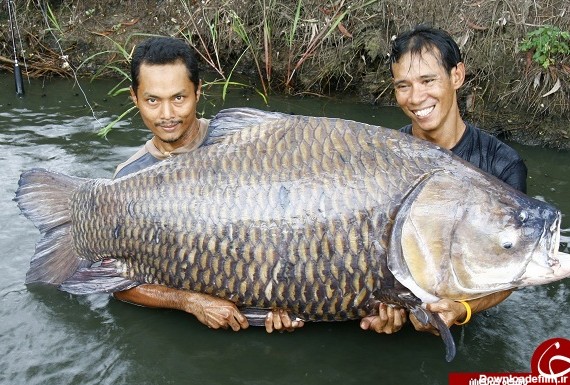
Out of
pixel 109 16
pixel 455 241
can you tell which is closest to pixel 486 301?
pixel 455 241

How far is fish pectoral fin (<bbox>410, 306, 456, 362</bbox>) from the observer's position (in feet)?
9.29

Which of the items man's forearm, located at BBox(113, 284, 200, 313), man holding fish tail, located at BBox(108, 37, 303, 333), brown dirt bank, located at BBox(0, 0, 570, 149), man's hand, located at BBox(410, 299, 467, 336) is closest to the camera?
man's hand, located at BBox(410, 299, 467, 336)

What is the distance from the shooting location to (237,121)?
10.8 ft

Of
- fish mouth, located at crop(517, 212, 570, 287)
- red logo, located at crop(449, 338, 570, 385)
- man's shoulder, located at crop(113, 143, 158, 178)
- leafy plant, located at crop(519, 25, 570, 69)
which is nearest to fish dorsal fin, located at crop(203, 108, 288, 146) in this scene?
man's shoulder, located at crop(113, 143, 158, 178)

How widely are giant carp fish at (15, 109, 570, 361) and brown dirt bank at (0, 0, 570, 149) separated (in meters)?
3.75

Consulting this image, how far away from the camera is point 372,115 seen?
703cm

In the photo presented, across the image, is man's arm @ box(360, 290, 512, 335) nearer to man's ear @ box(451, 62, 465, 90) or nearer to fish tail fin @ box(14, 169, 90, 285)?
man's ear @ box(451, 62, 465, 90)

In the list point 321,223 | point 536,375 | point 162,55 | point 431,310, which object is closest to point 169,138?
point 162,55

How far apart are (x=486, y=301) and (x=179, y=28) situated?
20.1ft

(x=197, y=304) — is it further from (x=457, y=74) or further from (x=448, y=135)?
(x=457, y=74)

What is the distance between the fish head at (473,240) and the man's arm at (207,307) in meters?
0.70

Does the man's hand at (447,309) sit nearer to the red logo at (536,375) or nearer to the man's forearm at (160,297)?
the red logo at (536,375)

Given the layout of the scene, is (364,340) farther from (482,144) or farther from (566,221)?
(566,221)

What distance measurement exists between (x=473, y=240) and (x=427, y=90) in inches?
40.6
